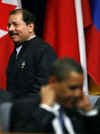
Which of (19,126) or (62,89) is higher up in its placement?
(62,89)

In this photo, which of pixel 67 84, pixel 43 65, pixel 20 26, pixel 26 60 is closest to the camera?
pixel 67 84

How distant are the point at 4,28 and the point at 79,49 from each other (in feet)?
2.55

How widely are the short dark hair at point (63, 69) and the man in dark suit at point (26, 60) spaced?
3.26ft

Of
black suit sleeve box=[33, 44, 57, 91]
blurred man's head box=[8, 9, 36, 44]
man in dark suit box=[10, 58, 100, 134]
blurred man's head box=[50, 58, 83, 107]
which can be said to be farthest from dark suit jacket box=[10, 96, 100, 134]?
blurred man's head box=[8, 9, 36, 44]

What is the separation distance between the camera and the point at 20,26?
304cm

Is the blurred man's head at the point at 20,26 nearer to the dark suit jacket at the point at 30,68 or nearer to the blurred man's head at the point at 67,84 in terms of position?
the dark suit jacket at the point at 30,68

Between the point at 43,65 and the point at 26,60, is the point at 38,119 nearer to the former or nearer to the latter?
the point at 43,65

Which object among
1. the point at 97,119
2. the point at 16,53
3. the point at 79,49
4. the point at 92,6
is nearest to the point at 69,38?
the point at 79,49

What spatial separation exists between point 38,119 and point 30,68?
3.71 ft

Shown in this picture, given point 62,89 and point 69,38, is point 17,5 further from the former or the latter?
point 62,89

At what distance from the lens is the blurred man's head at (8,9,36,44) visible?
3.01m

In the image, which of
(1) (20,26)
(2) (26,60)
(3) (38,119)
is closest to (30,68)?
(2) (26,60)

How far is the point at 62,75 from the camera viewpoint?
1.75 m

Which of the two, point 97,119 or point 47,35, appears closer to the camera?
point 97,119
